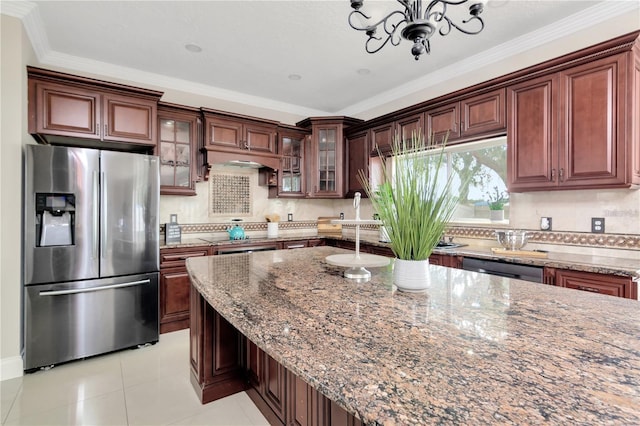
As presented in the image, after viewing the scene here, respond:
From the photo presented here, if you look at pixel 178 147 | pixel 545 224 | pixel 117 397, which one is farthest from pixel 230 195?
pixel 545 224

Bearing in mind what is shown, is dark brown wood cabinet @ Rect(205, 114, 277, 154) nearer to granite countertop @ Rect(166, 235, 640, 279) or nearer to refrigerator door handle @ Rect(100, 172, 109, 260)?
refrigerator door handle @ Rect(100, 172, 109, 260)

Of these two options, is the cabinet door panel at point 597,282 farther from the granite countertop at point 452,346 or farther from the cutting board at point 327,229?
the cutting board at point 327,229

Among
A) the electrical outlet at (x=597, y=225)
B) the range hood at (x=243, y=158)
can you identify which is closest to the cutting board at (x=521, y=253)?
the electrical outlet at (x=597, y=225)

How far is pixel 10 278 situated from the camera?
2279 mm

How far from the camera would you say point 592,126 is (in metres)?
2.28

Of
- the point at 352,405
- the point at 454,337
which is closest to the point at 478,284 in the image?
the point at 454,337

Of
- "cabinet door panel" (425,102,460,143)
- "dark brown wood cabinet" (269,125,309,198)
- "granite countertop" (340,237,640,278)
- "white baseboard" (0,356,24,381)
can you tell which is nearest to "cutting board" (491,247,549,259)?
"granite countertop" (340,237,640,278)

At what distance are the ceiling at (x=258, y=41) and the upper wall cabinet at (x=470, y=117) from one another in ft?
1.81

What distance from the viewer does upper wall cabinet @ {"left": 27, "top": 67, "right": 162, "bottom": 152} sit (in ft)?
8.55

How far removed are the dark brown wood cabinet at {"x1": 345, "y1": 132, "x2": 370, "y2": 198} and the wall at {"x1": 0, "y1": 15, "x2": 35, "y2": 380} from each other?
132 inches

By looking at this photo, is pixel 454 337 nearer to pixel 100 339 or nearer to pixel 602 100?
pixel 602 100

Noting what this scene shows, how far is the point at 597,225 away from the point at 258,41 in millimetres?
3312

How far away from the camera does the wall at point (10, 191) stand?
224 centimetres

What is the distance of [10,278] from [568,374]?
128 inches
